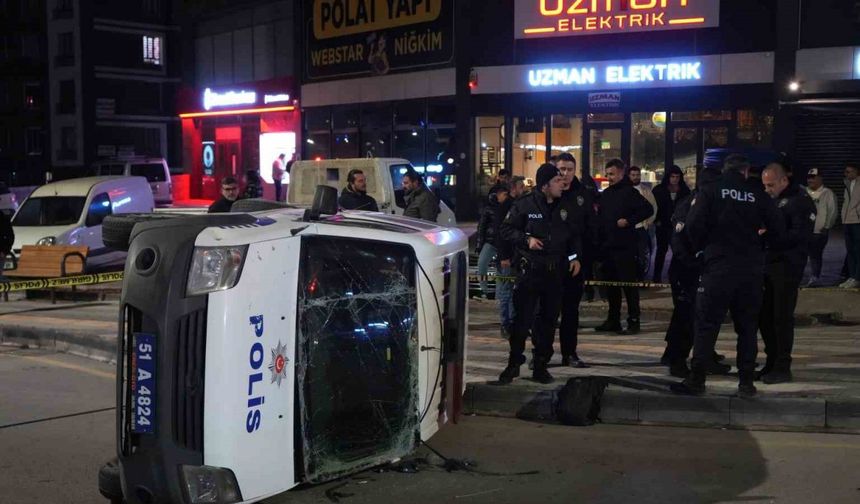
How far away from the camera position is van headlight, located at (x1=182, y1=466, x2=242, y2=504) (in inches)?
188

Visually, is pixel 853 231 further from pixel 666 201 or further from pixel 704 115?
pixel 704 115

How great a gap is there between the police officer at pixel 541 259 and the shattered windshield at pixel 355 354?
2.43m

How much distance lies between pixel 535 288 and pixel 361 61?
2306 centimetres

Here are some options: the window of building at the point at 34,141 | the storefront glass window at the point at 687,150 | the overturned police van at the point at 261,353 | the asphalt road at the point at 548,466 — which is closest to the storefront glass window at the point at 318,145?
the storefront glass window at the point at 687,150

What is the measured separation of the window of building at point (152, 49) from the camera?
54.1 meters

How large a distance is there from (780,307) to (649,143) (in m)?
16.9

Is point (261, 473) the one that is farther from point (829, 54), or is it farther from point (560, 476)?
point (829, 54)

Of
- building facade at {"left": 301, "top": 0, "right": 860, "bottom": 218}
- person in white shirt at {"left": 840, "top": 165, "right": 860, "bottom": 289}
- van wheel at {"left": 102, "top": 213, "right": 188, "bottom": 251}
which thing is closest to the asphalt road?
van wheel at {"left": 102, "top": 213, "right": 188, "bottom": 251}

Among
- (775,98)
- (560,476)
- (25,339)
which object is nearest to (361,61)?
(775,98)

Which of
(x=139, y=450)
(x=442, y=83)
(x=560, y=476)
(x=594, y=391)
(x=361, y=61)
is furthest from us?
(x=361, y=61)

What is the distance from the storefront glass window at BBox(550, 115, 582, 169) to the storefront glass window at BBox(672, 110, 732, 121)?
2529 millimetres

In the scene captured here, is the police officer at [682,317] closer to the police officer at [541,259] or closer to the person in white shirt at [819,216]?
the police officer at [541,259]

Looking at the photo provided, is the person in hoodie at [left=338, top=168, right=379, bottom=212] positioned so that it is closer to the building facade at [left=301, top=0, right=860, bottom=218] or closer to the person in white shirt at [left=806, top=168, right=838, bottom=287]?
the person in white shirt at [left=806, top=168, right=838, bottom=287]

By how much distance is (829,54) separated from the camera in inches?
857
